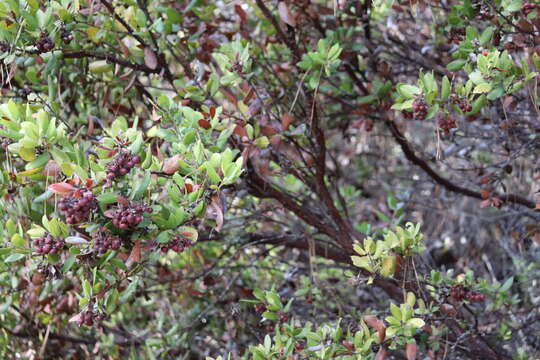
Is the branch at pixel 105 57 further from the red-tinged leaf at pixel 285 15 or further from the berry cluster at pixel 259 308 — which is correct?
the berry cluster at pixel 259 308

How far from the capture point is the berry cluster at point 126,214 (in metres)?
1.32

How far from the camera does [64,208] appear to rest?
1.31 meters

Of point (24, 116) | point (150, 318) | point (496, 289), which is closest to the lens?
point (24, 116)

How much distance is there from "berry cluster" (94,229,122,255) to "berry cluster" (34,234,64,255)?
12 cm

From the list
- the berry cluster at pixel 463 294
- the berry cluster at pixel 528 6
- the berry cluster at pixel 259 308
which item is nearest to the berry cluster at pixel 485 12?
the berry cluster at pixel 528 6

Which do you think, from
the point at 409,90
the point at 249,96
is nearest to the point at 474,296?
the point at 409,90

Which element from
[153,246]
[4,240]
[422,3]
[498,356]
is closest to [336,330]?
[153,246]

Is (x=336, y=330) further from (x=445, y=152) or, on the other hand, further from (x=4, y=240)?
(x=445, y=152)

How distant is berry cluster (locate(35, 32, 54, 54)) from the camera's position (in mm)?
1679

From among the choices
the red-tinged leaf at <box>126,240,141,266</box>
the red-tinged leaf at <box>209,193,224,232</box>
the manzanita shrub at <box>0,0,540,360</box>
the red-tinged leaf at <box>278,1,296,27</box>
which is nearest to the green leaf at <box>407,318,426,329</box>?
the manzanita shrub at <box>0,0,540,360</box>

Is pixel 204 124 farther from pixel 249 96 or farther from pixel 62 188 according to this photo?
pixel 62 188

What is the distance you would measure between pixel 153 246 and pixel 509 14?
1.40 metres

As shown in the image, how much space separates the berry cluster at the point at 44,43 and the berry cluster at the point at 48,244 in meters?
0.55

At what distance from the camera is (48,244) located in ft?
4.77
